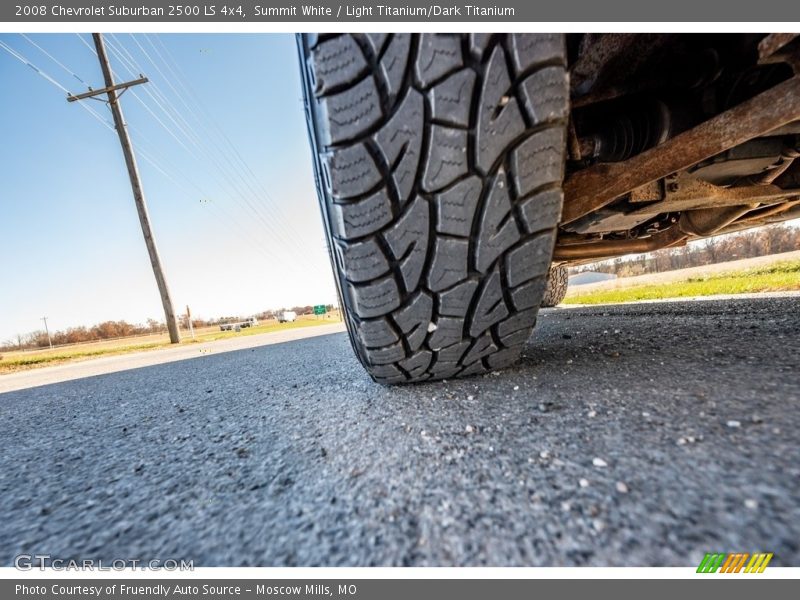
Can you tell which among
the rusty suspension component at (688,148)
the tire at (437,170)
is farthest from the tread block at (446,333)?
the rusty suspension component at (688,148)

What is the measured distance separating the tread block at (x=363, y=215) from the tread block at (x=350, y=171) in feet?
0.07

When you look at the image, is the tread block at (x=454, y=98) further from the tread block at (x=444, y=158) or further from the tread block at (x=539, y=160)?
the tread block at (x=539, y=160)

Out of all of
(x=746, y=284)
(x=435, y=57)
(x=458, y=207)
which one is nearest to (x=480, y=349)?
(x=458, y=207)

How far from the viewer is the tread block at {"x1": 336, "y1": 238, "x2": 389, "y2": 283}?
666 mm

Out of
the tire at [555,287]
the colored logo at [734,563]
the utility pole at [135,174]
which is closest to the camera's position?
the colored logo at [734,563]

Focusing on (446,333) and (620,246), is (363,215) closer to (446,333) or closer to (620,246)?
(446,333)

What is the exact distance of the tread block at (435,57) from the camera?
558 mm

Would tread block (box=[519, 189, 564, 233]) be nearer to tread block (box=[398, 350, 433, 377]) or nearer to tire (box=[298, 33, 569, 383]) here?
tire (box=[298, 33, 569, 383])

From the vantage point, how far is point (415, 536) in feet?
1.24

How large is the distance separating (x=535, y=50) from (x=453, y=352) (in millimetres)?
669

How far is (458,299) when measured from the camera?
0.75 metres

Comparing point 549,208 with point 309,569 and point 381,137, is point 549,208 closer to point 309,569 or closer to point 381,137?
point 381,137

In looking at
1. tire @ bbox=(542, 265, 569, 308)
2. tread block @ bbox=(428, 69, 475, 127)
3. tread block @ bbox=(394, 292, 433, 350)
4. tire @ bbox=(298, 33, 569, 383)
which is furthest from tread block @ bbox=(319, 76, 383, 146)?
tire @ bbox=(542, 265, 569, 308)
